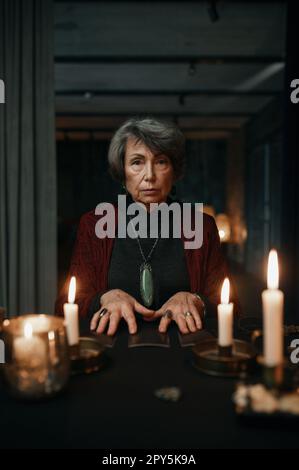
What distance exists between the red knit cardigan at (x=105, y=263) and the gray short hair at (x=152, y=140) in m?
0.22

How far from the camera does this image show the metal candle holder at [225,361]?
0.87 meters

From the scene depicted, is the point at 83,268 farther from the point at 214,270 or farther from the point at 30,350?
the point at 30,350

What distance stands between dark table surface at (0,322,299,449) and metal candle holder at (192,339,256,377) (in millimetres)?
19

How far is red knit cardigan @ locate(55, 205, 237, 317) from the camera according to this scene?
5.41 feet

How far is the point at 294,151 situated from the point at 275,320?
3599 millimetres

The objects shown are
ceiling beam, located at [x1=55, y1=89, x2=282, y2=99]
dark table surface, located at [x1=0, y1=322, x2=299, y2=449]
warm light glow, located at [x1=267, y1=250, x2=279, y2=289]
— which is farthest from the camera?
ceiling beam, located at [x1=55, y1=89, x2=282, y2=99]

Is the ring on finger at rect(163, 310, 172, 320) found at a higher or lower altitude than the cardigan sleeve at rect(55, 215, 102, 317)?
lower

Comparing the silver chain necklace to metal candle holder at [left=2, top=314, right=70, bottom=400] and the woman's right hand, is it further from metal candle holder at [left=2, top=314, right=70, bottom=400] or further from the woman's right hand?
metal candle holder at [left=2, top=314, right=70, bottom=400]

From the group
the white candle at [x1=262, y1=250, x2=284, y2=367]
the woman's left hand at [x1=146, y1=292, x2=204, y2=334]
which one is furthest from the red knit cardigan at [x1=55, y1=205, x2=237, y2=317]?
the white candle at [x1=262, y1=250, x2=284, y2=367]

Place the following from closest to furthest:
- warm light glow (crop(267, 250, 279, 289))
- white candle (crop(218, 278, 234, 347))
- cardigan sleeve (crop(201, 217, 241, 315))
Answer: warm light glow (crop(267, 250, 279, 289)) < white candle (crop(218, 278, 234, 347)) < cardigan sleeve (crop(201, 217, 241, 315))

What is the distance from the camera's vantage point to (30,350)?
726 mm

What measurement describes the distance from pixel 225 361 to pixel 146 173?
927mm

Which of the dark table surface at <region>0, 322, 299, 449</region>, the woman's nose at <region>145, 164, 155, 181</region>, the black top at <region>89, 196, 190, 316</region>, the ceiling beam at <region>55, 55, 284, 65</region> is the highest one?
the ceiling beam at <region>55, 55, 284, 65</region>

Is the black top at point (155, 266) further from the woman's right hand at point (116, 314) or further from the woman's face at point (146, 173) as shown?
the woman's right hand at point (116, 314)
